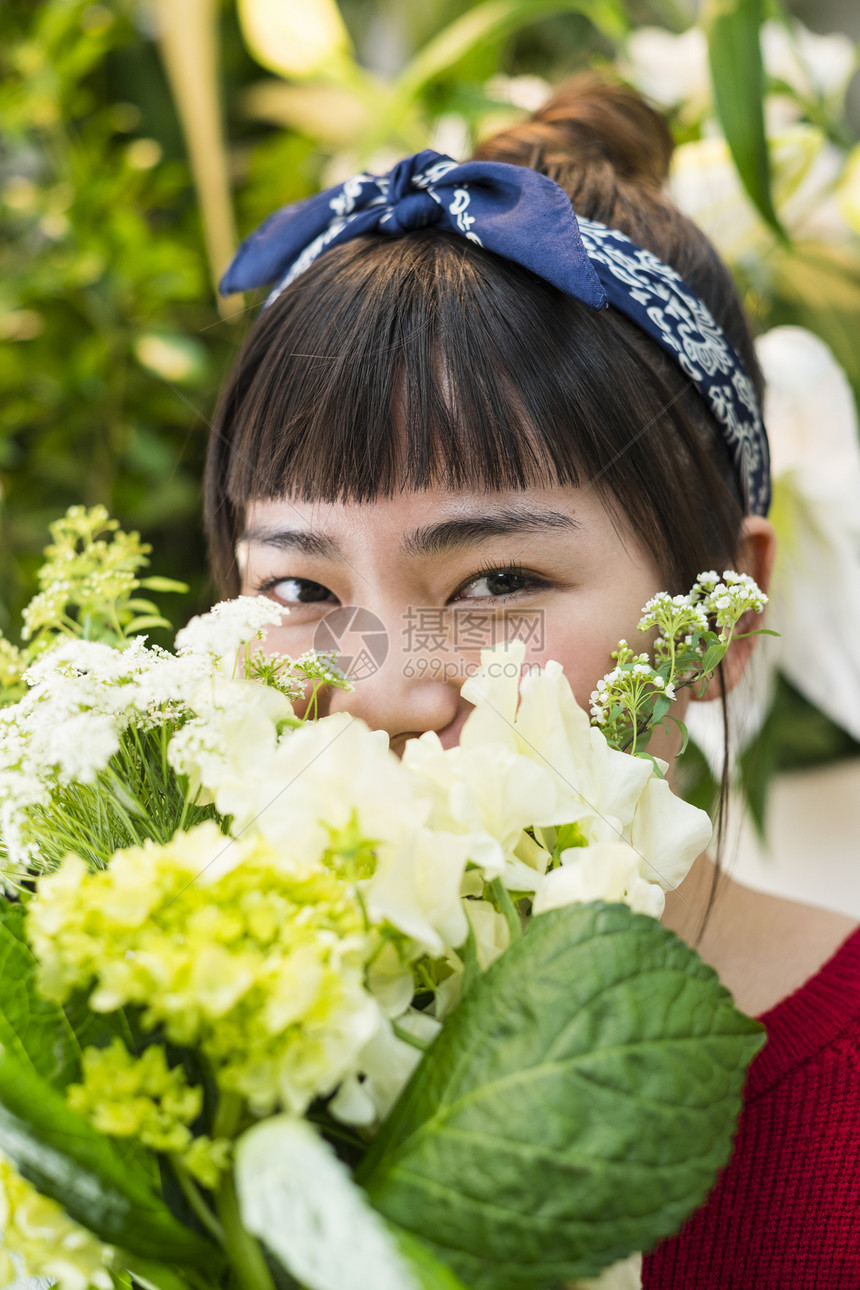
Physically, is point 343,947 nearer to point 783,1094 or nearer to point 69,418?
point 783,1094

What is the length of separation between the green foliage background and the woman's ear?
0.35 m

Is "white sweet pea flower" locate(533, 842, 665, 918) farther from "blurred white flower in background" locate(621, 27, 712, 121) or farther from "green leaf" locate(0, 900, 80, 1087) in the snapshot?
"blurred white flower in background" locate(621, 27, 712, 121)

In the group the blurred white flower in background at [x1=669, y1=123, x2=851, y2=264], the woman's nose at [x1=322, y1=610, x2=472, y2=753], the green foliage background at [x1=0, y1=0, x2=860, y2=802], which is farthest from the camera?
the green foliage background at [x1=0, y1=0, x2=860, y2=802]

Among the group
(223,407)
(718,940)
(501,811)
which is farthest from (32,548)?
(501,811)

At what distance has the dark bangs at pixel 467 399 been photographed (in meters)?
0.59

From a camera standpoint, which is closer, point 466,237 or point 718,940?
point 466,237

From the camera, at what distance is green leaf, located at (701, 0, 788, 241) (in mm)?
833

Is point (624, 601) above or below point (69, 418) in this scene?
below

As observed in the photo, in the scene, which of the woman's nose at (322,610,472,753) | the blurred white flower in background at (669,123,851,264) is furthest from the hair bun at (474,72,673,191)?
the woman's nose at (322,610,472,753)

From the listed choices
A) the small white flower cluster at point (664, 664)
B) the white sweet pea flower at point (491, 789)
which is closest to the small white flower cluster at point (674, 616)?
the small white flower cluster at point (664, 664)

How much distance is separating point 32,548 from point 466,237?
0.78 metres

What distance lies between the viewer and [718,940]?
81 cm

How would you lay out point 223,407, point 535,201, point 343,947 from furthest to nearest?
point 223,407 < point 535,201 < point 343,947

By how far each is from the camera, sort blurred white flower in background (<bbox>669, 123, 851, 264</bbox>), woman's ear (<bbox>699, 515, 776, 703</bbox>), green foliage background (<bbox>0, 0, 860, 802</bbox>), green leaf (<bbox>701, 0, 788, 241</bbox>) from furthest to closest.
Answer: green foliage background (<bbox>0, 0, 860, 802</bbox>)
blurred white flower in background (<bbox>669, 123, 851, 264</bbox>)
green leaf (<bbox>701, 0, 788, 241</bbox>)
woman's ear (<bbox>699, 515, 776, 703</bbox>)
